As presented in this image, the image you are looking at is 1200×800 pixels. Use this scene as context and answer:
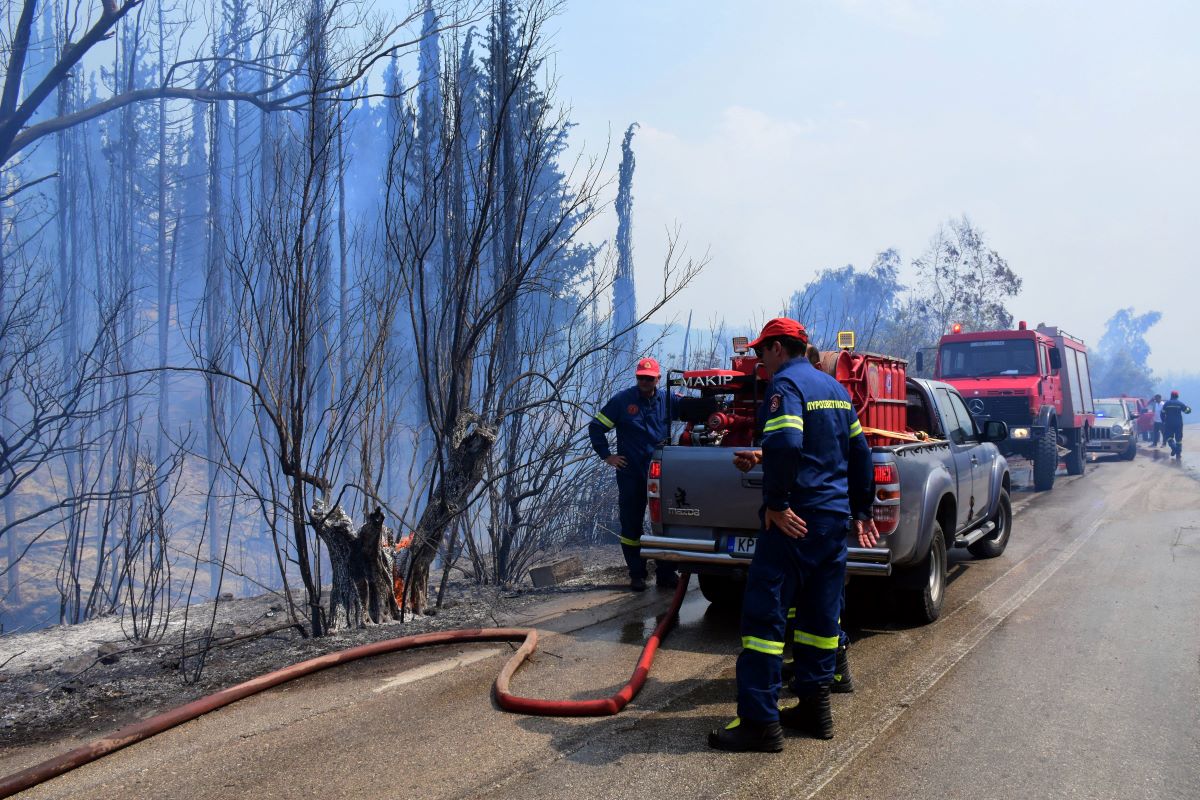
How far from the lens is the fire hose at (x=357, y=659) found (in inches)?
142

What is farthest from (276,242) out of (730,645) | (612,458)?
(730,645)

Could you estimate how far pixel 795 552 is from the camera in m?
3.97

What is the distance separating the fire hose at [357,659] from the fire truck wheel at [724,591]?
2.86 feet

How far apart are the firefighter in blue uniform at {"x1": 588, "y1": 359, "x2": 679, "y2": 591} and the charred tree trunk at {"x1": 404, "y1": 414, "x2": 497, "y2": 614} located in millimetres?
1036

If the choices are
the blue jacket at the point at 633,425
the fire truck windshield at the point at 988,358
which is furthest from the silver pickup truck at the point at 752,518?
the fire truck windshield at the point at 988,358

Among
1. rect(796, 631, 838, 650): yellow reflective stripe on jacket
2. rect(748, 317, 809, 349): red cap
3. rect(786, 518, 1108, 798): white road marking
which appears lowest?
rect(786, 518, 1108, 798): white road marking

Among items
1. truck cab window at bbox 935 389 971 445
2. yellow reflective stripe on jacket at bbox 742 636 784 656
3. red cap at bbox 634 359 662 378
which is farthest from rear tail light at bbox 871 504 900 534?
red cap at bbox 634 359 662 378

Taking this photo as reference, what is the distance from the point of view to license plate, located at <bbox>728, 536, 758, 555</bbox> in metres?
5.80

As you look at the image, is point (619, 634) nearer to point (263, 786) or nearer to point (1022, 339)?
point (263, 786)

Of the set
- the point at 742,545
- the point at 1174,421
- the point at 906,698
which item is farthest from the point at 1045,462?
the point at 906,698

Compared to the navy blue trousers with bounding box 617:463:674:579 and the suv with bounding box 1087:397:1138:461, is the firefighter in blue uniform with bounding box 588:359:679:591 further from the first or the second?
the suv with bounding box 1087:397:1138:461

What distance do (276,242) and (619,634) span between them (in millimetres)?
3905

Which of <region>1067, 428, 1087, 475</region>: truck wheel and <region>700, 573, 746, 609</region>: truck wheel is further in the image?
<region>1067, 428, 1087, 475</region>: truck wheel

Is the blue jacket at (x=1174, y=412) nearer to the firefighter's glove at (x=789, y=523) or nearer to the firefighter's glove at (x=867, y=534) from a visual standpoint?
the firefighter's glove at (x=867, y=534)
